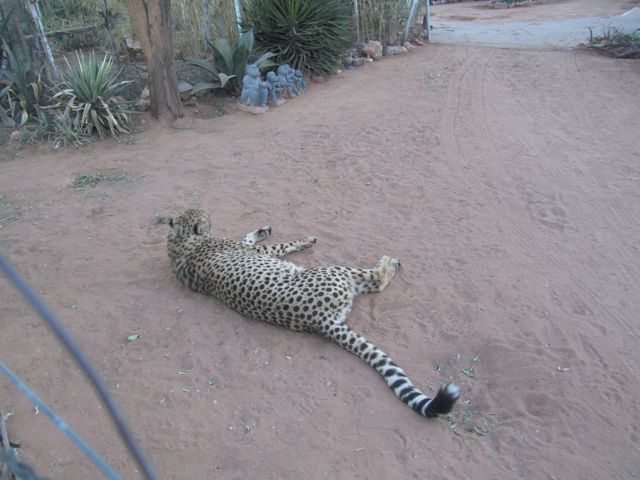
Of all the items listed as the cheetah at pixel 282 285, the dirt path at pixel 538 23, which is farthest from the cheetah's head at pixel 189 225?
the dirt path at pixel 538 23

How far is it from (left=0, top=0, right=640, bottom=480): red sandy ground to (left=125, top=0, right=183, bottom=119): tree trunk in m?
0.85

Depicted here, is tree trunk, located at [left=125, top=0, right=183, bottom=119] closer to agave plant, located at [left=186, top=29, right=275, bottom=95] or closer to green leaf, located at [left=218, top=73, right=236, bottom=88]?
agave plant, located at [left=186, top=29, right=275, bottom=95]

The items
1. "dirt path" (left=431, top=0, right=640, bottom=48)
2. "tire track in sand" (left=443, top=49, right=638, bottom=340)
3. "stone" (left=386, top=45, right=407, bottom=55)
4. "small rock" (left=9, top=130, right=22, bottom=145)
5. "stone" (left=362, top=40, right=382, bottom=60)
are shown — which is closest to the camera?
"tire track in sand" (left=443, top=49, right=638, bottom=340)

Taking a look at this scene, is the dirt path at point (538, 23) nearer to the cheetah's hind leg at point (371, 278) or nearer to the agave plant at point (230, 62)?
the agave plant at point (230, 62)

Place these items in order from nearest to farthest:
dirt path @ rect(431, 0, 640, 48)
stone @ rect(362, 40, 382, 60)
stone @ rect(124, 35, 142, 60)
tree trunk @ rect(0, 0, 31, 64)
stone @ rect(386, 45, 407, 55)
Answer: tree trunk @ rect(0, 0, 31, 64) < stone @ rect(124, 35, 142, 60) < stone @ rect(362, 40, 382, 60) < stone @ rect(386, 45, 407, 55) < dirt path @ rect(431, 0, 640, 48)

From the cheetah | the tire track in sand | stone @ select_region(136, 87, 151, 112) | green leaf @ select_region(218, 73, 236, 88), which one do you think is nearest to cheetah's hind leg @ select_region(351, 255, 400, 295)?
the cheetah

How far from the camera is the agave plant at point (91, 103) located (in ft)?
24.9

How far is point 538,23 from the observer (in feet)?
45.9

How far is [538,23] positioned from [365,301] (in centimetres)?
1310

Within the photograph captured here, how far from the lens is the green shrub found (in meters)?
9.32

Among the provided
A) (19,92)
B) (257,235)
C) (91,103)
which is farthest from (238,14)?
(257,235)

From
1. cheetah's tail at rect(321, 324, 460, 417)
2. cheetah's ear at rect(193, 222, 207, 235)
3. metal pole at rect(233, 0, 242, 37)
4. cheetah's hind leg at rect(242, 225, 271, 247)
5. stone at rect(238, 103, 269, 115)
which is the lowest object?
cheetah's tail at rect(321, 324, 460, 417)

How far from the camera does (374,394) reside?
10.4 feet

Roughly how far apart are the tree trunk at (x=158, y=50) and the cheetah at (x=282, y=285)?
14.1 ft
